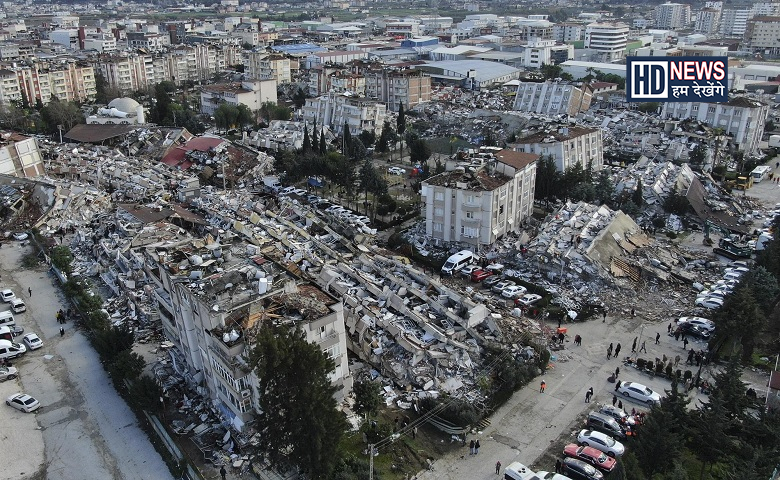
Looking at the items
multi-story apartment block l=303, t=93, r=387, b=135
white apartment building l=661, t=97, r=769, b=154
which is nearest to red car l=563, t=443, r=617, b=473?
multi-story apartment block l=303, t=93, r=387, b=135

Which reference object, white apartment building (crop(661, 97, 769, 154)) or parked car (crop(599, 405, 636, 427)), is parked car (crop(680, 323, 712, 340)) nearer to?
parked car (crop(599, 405, 636, 427))

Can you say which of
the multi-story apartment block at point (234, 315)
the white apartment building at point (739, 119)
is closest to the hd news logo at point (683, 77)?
the white apartment building at point (739, 119)

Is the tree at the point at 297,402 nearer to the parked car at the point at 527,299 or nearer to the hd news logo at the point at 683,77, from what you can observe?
the parked car at the point at 527,299

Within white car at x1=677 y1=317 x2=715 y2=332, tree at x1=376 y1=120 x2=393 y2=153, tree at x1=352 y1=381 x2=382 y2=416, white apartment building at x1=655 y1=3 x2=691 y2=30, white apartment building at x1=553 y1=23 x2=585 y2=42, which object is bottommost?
white car at x1=677 y1=317 x2=715 y2=332

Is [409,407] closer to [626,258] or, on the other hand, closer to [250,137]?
[626,258]

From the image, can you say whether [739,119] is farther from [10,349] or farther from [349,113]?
[10,349]

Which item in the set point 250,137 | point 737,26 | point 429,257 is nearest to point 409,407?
point 429,257
